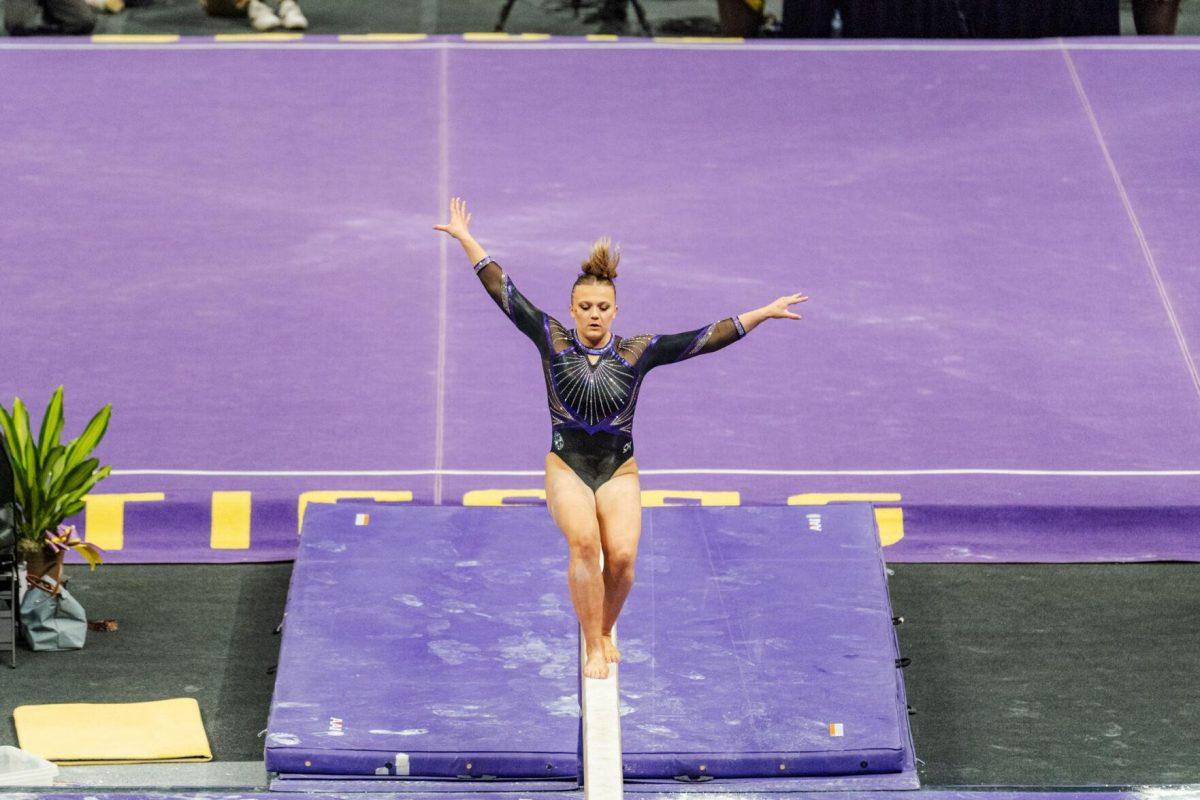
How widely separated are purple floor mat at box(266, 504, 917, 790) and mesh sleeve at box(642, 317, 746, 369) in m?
1.56

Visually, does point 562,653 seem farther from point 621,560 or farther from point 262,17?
point 262,17

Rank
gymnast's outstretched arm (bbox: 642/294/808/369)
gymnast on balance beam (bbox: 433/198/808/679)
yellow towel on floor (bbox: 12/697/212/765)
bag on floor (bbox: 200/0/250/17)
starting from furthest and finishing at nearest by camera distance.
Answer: bag on floor (bbox: 200/0/250/17), yellow towel on floor (bbox: 12/697/212/765), gymnast's outstretched arm (bbox: 642/294/808/369), gymnast on balance beam (bbox: 433/198/808/679)

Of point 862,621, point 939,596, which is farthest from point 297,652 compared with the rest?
point 939,596

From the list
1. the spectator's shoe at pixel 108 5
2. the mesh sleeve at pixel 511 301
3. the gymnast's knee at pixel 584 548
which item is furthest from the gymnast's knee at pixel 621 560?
the spectator's shoe at pixel 108 5

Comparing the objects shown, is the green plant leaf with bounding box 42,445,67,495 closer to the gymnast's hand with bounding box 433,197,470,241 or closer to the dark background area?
the gymnast's hand with bounding box 433,197,470,241

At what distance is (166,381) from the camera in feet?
33.3

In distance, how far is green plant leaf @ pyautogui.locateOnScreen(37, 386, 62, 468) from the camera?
8602 mm

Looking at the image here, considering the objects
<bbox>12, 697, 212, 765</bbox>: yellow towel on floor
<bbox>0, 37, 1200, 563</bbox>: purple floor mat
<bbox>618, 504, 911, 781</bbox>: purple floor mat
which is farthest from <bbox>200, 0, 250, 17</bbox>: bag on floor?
<bbox>12, 697, 212, 765</bbox>: yellow towel on floor

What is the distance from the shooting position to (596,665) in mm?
6668

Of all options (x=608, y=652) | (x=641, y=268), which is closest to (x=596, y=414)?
(x=608, y=652)

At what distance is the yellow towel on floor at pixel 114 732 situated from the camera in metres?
7.96

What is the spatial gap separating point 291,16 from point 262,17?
218mm

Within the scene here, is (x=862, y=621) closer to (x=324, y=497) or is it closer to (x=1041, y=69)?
(x=324, y=497)

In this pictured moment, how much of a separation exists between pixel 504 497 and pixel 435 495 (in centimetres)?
31
